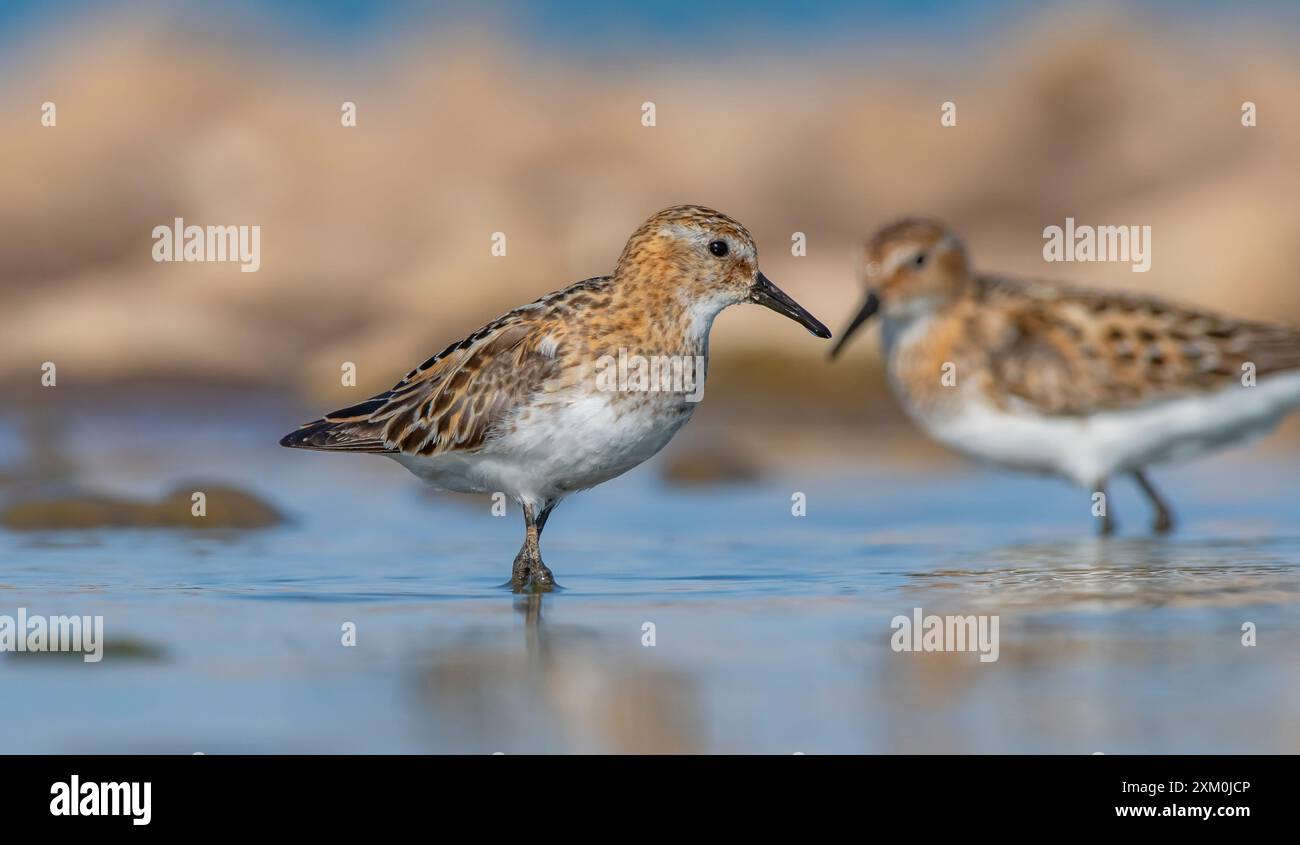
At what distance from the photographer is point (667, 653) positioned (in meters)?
6.81

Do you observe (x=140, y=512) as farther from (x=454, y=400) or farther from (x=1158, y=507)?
(x=1158, y=507)

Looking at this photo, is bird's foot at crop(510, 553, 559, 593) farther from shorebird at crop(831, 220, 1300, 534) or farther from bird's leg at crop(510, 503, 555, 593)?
shorebird at crop(831, 220, 1300, 534)

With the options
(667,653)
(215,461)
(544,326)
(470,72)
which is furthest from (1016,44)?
(667,653)

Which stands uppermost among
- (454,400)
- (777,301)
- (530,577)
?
(777,301)

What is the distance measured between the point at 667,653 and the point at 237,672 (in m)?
1.61

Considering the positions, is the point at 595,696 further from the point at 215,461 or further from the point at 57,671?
the point at 215,461

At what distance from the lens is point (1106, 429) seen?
10.2m

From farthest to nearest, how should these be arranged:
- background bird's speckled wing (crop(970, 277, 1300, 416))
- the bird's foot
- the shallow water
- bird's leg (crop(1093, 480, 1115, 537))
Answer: bird's leg (crop(1093, 480, 1115, 537))
background bird's speckled wing (crop(970, 277, 1300, 416))
the bird's foot
the shallow water

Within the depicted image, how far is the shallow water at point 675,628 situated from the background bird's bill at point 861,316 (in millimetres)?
1146

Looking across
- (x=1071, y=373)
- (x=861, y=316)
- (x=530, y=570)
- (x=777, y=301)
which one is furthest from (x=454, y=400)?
(x=1071, y=373)

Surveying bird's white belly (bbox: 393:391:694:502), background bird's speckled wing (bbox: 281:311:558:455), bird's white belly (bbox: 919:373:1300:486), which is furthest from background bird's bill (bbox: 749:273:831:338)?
bird's white belly (bbox: 919:373:1300:486)

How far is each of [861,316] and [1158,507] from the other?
2.11m

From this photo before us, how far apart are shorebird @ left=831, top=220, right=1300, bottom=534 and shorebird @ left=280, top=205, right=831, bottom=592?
1668 millimetres

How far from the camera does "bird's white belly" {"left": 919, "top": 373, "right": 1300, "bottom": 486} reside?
33.4 feet
